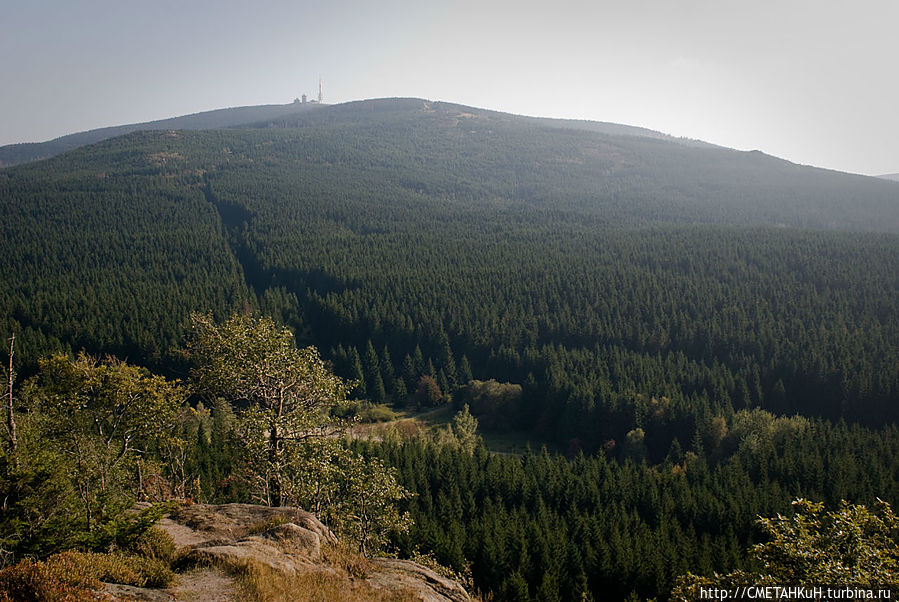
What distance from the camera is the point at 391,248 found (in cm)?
16275

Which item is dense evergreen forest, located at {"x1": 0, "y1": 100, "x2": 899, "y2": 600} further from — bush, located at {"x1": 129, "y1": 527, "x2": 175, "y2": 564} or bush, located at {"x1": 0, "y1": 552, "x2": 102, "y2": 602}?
bush, located at {"x1": 0, "y1": 552, "x2": 102, "y2": 602}

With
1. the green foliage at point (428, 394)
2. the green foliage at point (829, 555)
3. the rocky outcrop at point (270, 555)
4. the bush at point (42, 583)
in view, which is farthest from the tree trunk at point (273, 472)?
the green foliage at point (428, 394)

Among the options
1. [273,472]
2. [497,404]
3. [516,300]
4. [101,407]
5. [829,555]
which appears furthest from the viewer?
[516,300]

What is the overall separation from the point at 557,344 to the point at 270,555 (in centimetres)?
9640

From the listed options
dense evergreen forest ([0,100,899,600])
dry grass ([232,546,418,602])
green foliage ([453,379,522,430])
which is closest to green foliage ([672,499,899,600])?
dry grass ([232,546,418,602])

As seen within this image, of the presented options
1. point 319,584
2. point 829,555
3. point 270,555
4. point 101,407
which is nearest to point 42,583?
point 270,555

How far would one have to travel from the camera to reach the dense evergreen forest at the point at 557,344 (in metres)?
48.7

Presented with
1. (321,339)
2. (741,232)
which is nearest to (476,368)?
(321,339)

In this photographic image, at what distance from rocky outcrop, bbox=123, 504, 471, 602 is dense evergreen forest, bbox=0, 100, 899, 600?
7.69 metres

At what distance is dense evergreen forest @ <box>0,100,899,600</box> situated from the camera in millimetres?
48656

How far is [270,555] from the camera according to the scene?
661 inches

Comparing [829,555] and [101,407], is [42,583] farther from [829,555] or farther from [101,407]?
[829,555]

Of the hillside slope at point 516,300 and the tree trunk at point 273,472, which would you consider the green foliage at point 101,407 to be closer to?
→ the tree trunk at point 273,472

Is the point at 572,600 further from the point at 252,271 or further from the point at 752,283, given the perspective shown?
the point at 252,271
